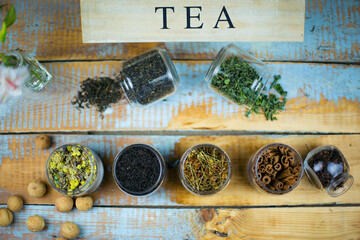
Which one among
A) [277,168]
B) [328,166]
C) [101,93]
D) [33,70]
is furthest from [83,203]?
A: [328,166]

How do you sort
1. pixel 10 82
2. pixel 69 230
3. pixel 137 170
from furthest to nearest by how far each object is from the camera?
pixel 69 230 → pixel 137 170 → pixel 10 82

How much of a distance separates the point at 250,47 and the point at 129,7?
558mm

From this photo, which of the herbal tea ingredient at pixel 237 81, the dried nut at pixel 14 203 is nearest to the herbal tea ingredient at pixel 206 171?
the herbal tea ingredient at pixel 237 81

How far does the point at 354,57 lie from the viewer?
1.46 m

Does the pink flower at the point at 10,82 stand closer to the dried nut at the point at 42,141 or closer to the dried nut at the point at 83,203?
the dried nut at the point at 42,141

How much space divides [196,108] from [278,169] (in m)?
0.43

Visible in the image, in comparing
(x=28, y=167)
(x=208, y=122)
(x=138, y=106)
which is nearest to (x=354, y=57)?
(x=208, y=122)

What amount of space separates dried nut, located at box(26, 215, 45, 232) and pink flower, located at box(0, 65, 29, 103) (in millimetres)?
583

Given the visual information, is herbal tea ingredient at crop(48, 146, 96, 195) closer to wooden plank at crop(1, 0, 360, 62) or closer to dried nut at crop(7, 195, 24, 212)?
dried nut at crop(7, 195, 24, 212)

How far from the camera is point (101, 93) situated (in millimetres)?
1418

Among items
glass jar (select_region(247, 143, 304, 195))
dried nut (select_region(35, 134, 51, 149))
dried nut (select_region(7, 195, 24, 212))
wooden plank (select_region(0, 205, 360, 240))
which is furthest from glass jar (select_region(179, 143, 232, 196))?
dried nut (select_region(7, 195, 24, 212))

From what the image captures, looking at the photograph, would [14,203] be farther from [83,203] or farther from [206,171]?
[206,171]

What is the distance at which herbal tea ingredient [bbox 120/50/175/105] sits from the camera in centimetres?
130

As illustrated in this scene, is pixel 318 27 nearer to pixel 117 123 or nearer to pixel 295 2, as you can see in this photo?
pixel 295 2
